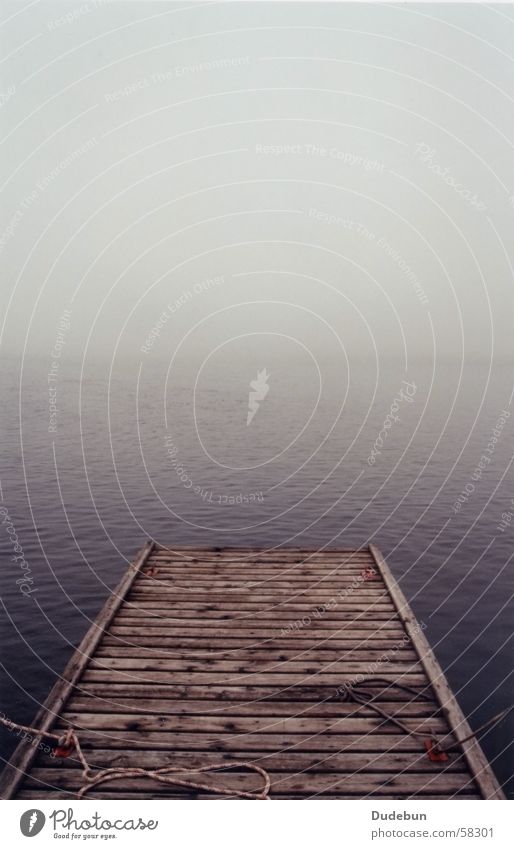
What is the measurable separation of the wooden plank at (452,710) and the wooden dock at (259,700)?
2 cm

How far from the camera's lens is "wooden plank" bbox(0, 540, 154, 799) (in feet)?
17.5

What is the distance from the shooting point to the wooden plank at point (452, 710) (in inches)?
211

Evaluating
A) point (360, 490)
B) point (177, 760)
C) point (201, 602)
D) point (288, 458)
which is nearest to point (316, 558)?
point (201, 602)

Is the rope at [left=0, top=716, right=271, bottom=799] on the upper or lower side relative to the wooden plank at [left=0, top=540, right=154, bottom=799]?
lower

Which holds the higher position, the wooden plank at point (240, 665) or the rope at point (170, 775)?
the wooden plank at point (240, 665)

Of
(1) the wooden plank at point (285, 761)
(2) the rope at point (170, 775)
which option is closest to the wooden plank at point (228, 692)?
(1) the wooden plank at point (285, 761)

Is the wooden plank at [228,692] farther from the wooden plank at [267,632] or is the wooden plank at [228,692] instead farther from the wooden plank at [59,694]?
the wooden plank at [267,632]

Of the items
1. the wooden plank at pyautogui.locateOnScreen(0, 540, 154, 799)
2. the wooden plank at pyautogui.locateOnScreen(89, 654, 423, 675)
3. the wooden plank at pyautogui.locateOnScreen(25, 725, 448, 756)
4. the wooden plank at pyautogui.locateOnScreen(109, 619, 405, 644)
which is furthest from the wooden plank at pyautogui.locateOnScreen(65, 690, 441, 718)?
the wooden plank at pyautogui.locateOnScreen(109, 619, 405, 644)

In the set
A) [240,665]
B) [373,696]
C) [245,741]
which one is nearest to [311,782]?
[245,741]

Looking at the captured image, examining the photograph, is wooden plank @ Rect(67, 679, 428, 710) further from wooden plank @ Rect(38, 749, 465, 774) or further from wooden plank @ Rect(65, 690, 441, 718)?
wooden plank @ Rect(38, 749, 465, 774)

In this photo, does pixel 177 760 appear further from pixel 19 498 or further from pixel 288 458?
pixel 288 458

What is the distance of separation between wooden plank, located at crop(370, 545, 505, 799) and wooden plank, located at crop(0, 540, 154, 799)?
4648 millimetres

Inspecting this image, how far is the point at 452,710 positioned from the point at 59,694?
15.9ft
